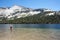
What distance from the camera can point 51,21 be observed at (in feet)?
385

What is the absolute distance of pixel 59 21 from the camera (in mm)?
116188

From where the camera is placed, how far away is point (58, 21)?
118 m

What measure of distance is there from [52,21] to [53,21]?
42.0 inches

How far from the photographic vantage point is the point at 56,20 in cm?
11938

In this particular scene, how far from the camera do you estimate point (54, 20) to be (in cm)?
11944

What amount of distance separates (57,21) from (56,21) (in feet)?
3.51

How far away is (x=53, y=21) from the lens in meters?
119

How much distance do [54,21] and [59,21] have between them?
4531 millimetres

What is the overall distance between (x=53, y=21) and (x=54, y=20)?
1198 mm

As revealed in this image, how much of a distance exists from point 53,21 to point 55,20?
1.85 m

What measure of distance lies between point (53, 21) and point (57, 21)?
3.07 m

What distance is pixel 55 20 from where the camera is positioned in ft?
392

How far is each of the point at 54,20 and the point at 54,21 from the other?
0.79 metres

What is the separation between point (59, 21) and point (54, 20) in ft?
15.3
